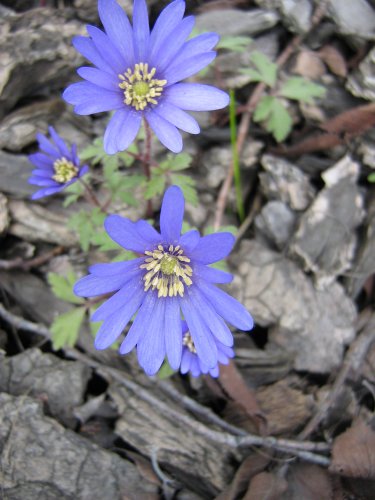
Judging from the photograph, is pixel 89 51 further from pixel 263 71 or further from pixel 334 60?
pixel 334 60

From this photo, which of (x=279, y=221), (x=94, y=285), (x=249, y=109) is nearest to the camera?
(x=94, y=285)

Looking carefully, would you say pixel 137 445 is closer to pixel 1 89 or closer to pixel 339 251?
pixel 339 251

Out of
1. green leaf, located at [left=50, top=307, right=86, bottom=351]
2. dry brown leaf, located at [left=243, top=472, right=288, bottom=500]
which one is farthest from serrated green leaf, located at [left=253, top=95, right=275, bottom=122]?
dry brown leaf, located at [left=243, top=472, right=288, bottom=500]

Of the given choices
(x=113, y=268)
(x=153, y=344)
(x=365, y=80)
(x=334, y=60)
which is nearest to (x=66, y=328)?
(x=153, y=344)

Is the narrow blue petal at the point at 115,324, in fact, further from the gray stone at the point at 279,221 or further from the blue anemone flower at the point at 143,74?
the gray stone at the point at 279,221

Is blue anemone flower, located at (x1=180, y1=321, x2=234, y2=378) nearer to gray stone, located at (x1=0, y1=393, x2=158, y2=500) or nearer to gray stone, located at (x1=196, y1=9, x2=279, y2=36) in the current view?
gray stone, located at (x1=0, y1=393, x2=158, y2=500)

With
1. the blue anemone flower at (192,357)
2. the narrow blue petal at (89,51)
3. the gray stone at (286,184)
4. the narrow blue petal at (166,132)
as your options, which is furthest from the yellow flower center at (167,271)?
the gray stone at (286,184)

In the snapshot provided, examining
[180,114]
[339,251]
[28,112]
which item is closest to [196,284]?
[180,114]
